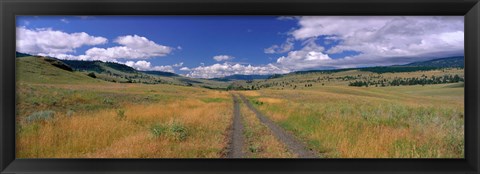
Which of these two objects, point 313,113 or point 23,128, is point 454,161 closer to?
point 313,113

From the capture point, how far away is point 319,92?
24.2ft

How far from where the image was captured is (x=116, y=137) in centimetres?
489

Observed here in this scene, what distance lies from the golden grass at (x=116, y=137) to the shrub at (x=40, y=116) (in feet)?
0.22

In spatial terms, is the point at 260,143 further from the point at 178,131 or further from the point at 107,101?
the point at 107,101

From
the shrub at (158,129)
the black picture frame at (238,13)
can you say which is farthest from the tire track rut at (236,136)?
the shrub at (158,129)

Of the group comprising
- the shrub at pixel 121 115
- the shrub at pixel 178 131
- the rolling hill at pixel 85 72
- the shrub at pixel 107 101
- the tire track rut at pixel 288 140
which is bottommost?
the tire track rut at pixel 288 140

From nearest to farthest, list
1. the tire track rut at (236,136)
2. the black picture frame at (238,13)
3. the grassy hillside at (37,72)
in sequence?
the black picture frame at (238,13) < the grassy hillside at (37,72) < the tire track rut at (236,136)

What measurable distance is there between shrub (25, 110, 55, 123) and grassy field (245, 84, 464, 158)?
4368 mm

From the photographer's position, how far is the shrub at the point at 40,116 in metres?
4.20

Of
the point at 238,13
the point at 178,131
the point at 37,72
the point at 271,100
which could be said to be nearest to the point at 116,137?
the point at 178,131

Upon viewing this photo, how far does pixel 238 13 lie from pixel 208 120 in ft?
11.2

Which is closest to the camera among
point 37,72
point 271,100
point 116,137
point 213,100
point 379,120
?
point 37,72

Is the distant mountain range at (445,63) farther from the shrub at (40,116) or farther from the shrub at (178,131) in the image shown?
the shrub at (40,116)

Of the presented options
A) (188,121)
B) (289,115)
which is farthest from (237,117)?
(188,121)
